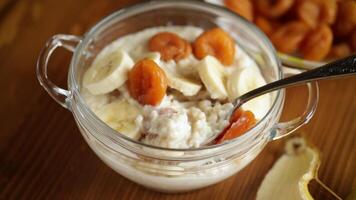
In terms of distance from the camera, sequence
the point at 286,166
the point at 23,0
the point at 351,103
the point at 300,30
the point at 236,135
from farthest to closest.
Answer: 1. the point at 23,0
2. the point at 300,30
3. the point at 351,103
4. the point at 286,166
5. the point at 236,135

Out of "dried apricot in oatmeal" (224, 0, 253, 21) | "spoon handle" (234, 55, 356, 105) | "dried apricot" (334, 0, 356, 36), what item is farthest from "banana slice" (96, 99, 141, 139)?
"dried apricot" (334, 0, 356, 36)

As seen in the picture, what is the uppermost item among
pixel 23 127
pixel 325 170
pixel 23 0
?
pixel 23 0

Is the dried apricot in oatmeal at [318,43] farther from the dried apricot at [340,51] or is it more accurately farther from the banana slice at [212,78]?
the banana slice at [212,78]

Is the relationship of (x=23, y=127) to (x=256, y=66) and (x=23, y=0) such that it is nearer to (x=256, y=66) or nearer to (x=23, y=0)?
(x=23, y=0)

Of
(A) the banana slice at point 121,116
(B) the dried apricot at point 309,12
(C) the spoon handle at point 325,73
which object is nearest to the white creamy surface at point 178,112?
(A) the banana slice at point 121,116

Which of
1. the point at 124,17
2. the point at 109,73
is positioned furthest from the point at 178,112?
the point at 124,17

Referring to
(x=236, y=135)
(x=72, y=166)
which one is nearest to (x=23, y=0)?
(x=72, y=166)
